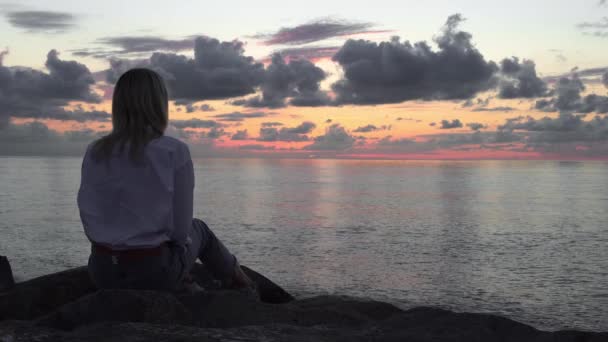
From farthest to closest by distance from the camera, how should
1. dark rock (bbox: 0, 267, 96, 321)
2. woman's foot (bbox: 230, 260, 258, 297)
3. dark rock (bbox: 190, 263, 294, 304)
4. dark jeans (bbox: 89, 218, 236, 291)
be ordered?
dark rock (bbox: 190, 263, 294, 304), dark rock (bbox: 0, 267, 96, 321), woman's foot (bbox: 230, 260, 258, 297), dark jeans (bbox: 89, 218, 236, 291)

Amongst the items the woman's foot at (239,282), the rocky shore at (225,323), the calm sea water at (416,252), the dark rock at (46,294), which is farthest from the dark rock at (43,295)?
the calm sea water at (416,252)

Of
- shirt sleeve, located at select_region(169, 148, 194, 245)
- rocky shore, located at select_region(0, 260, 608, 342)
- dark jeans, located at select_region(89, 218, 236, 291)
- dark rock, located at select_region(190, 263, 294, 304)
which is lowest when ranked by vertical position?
dark rock, located at select_region(190, 263, 294, 304)

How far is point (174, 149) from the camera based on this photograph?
4.64 meters

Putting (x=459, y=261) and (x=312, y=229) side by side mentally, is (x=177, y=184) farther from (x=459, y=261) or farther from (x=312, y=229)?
(x=312, y=229)

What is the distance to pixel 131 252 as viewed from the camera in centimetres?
472

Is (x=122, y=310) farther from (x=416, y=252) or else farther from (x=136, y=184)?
(x=416, y=252)

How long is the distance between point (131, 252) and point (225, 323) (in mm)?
Answer: 1086

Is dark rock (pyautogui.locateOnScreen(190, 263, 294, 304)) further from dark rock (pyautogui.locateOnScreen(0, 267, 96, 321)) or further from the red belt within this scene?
the red belt

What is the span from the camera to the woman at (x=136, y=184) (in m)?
4.57

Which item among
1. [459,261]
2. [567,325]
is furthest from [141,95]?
[459,261]

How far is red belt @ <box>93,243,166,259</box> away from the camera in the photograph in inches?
186

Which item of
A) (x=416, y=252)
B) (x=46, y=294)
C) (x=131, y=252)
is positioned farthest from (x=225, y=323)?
(x=416, y=252)

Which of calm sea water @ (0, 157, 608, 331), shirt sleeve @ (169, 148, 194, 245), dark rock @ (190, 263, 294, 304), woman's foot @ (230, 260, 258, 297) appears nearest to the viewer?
shirt sleeve @ (169, 148, 194, 245)

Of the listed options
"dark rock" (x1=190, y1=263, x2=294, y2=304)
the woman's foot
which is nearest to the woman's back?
the woman's foot
